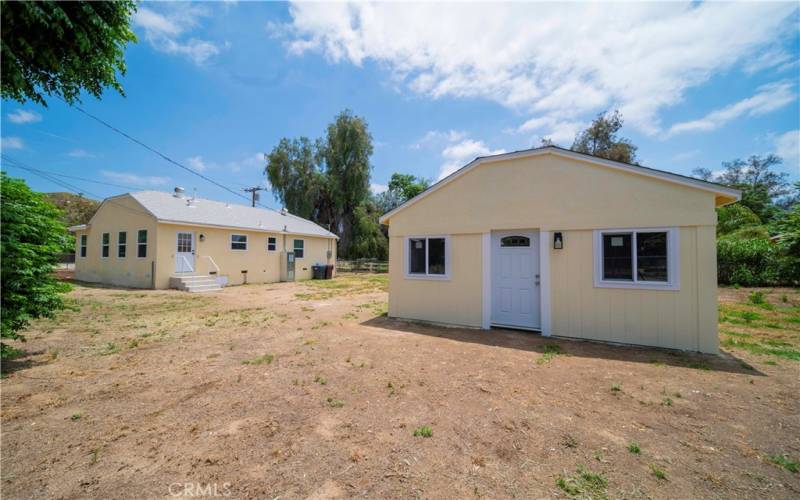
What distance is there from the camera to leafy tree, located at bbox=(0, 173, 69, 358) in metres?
3.84

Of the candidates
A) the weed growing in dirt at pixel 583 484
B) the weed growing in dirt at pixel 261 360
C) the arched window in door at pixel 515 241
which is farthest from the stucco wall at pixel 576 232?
the weed growing in dirt at pixel 583 484

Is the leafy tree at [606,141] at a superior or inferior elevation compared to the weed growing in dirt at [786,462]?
superior

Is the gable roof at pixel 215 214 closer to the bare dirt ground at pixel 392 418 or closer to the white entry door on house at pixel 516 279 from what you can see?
the bare dirt ground at pixel 392 418

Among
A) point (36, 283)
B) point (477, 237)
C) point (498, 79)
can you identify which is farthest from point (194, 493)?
point (498, 79)

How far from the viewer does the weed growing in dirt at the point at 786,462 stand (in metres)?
2.47

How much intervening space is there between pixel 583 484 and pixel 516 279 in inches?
194

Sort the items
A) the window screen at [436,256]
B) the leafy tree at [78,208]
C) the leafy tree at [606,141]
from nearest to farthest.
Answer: the window screen at [436,256] → the leafy tree at [606,141] → the leafy tree at [78,208]

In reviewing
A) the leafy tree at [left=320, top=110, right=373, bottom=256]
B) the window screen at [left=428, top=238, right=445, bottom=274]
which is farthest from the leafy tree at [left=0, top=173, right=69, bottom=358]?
the leafy tree at [left=320, top=110, right=373, bottom=256]

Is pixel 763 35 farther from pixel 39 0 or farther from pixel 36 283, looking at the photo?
pixel 36 283

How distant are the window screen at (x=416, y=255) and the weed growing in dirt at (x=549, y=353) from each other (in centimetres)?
338

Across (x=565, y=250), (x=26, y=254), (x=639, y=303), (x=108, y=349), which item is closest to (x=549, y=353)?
(x=639, y=303)

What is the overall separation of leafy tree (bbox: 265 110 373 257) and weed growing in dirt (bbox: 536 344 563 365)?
2578 centimetres

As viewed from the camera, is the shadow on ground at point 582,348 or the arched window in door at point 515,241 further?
the arched window in door at point 515,241

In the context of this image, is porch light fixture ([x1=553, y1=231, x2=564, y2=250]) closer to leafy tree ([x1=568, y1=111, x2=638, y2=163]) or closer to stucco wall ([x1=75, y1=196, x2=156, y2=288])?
stucco wall ([x1=75, y1=196, x2=156, y2=288])
